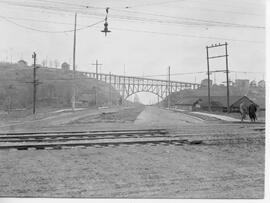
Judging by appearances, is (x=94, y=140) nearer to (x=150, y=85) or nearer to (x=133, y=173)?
(x=133, y=173)

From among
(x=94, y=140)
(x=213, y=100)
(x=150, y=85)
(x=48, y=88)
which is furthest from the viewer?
(x=213, y=100)

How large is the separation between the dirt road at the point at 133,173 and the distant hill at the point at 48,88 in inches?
202

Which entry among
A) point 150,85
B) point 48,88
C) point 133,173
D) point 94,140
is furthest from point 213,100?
point 133,173

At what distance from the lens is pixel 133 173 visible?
468 cm

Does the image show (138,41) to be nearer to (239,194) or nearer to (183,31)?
(183,31)

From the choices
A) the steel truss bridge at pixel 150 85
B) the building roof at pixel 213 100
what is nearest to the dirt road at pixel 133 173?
the steel truss bridge at pixel 150 85

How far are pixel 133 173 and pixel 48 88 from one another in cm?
1080

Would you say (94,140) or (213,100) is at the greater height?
(213,100)

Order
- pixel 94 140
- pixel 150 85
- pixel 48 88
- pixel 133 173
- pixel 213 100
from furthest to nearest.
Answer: pixel 213 100 < pixel 48 88 < pixel 150 85 < pixel 94 140 < pixel 133 173

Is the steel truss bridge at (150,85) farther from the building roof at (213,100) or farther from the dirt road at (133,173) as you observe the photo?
the dirt road at (133,173)

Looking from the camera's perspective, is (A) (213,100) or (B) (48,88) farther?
Answer: (A) (213,100)

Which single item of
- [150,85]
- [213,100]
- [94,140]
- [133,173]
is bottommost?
[133,173]

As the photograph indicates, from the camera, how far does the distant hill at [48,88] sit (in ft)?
41.5

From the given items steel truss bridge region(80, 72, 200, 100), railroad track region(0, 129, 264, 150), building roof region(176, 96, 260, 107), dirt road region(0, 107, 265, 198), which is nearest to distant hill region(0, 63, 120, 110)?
railroad track region(0, 129, 264, 150)
